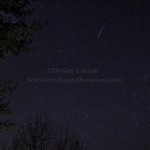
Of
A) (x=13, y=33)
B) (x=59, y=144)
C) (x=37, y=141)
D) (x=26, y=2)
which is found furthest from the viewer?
(x=59, y=144)

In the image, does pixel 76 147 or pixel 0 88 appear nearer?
pixel 0 88

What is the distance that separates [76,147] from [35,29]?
115 ft

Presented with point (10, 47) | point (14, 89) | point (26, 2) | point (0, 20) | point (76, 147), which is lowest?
point (76, 147)

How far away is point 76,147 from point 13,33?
3548cm

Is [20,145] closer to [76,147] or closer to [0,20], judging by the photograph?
[76,147]

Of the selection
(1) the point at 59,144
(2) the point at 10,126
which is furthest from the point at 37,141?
(2) the point at 10,126

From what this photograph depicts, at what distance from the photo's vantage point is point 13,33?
36.8ft

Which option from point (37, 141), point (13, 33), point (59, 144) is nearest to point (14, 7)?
point (13, 33)

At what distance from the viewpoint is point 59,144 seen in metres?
43.3

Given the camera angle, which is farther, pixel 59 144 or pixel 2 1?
pixel 59 144

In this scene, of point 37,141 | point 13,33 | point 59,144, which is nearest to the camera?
point 13,33

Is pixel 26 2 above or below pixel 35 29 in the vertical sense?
above

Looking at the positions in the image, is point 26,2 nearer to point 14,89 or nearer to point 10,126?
point 14,89

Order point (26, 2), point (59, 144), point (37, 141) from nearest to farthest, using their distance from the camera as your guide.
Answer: point (26, 2), point (37, 141), point (59, 144)
